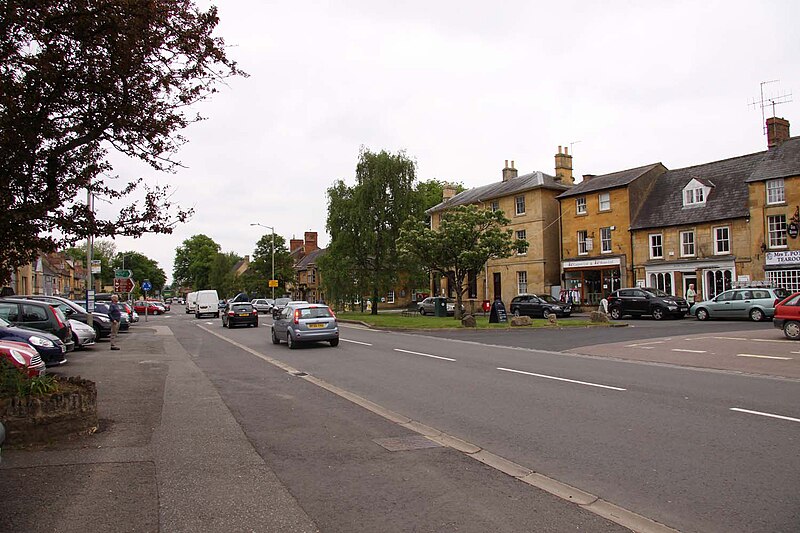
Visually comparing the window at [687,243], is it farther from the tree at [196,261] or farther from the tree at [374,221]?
the tree at [196,261]

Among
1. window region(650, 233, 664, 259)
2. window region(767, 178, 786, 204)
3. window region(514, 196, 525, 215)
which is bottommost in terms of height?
window region(650, 233, 664, 259)

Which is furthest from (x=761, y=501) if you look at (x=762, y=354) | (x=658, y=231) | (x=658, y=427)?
(x=658, y=231)

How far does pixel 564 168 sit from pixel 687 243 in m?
15.6

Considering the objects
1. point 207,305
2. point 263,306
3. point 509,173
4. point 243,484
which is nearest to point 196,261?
point 263,306

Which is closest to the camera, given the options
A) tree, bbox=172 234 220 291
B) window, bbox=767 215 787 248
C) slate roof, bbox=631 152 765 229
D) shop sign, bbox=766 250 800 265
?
shop sign, bbox=766 250 800 265

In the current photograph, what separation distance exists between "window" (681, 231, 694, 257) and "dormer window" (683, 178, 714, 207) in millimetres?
1960

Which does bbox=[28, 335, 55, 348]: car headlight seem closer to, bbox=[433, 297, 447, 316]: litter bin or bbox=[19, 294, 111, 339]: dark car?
bbox=[19, 294, 111, 339]: dark car

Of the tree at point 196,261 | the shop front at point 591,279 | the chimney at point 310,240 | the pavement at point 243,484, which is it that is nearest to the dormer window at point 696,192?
the shop front at point 591,279

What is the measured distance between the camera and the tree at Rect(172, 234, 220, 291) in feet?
396

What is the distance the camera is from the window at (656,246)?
38.3 meters

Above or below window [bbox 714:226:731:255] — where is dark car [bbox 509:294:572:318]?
below

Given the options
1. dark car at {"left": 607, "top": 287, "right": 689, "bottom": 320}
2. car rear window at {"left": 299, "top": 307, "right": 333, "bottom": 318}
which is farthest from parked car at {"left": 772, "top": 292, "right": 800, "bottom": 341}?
car rear window at {"left": 299, "top": 307, "right": 333, "bottom": 318}

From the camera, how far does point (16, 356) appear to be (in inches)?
370

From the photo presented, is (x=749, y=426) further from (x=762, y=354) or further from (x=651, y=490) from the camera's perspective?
(x=762, y=354)
